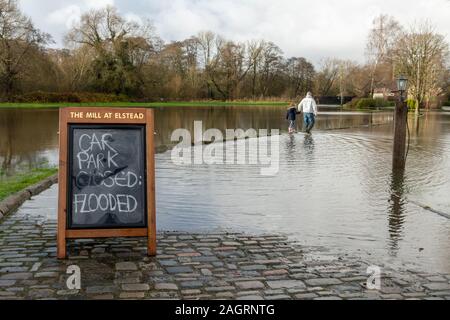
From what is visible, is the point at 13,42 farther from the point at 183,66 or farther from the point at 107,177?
the point at 107,177

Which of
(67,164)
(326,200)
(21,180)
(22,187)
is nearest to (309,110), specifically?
(326,200)

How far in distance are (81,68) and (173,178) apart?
54.9 m

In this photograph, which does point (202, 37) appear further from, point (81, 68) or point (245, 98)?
point (81, 68)

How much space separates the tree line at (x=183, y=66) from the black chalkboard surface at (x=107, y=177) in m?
44.3

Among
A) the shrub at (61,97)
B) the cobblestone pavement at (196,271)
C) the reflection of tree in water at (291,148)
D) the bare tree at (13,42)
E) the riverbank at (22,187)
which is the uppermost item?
the bare tree at (13,42)

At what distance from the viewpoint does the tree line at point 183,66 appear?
2015 inches

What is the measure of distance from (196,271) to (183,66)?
79345mm

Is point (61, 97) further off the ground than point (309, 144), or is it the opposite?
point (61, 97)

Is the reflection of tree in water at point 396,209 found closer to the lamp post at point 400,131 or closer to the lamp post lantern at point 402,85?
the lamp post at point 400,131

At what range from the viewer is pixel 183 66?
270ft

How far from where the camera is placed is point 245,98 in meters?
84.6

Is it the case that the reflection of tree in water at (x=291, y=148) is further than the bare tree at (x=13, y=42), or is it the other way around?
the bare tree at (x=13, y=42)

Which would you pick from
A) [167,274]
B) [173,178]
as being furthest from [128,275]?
[173,178]

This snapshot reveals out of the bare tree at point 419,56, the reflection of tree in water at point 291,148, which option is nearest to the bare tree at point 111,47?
the bare tree at point 419,56
